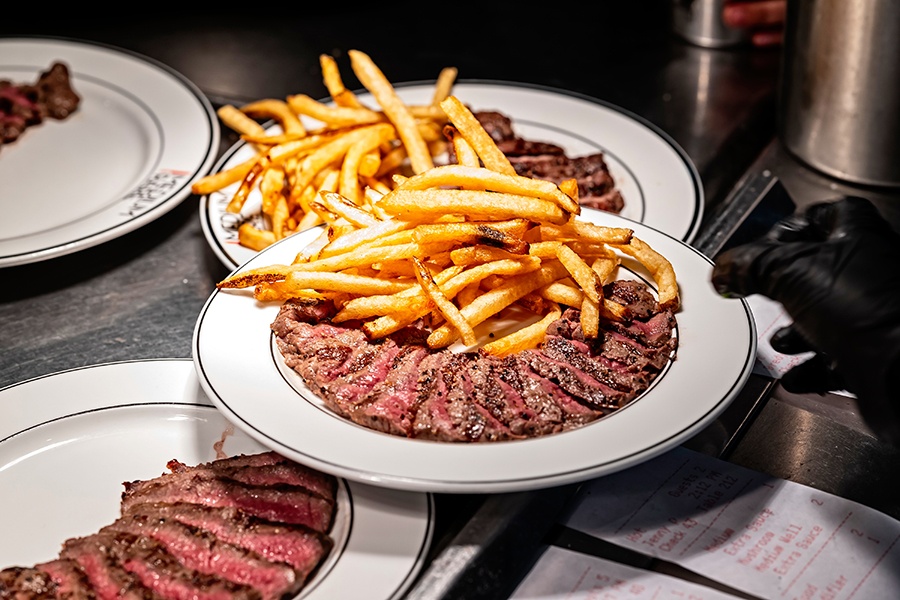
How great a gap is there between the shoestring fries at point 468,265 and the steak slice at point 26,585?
2.93ft

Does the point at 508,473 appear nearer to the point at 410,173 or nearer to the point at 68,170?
the point at 410,173

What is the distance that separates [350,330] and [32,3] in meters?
3.99

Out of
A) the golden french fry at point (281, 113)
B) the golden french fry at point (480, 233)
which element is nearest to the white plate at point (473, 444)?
the golden french fry at point (480, 233)

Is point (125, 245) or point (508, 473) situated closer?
point (508, 473)

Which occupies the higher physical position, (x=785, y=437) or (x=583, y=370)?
(x=583, y=370)

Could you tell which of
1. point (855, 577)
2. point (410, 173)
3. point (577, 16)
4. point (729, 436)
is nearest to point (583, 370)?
point (729, 436)

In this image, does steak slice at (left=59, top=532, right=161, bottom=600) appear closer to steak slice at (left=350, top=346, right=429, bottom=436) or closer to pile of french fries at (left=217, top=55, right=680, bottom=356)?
steak slice at (left=350, top=346, right=429, bottom=436)

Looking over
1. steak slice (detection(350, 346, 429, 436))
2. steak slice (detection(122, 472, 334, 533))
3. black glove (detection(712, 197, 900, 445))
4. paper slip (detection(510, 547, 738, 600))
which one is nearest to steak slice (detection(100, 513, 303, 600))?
steak slice (detection(122, 472, 334, 533))

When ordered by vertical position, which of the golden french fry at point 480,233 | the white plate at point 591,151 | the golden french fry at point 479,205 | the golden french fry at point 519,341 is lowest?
the white plate at point 591,151

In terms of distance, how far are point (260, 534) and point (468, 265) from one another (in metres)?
0.89

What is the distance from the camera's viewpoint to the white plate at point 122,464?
204 cm

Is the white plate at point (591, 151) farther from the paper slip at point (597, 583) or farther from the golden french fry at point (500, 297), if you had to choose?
the paper slip at point (597, 583)

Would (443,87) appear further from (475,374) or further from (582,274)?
(475,374)

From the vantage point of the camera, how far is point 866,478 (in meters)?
2.36
